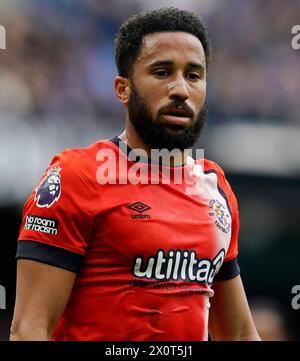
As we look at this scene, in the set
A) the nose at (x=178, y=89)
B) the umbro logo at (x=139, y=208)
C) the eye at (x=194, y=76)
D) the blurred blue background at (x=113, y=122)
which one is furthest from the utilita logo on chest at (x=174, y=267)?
the blurred blue background at (x=113, y=122)

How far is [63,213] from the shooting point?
3283 millimetres

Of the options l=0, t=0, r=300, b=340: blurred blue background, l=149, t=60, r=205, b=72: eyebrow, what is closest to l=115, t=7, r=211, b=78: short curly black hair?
l=149, t=60, r=205, b=72: eyebrow

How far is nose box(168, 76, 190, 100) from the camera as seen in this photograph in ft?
11.4

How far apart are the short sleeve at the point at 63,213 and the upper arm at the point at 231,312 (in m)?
0.89

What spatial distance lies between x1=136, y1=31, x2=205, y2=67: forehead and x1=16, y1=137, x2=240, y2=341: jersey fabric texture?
52 cm

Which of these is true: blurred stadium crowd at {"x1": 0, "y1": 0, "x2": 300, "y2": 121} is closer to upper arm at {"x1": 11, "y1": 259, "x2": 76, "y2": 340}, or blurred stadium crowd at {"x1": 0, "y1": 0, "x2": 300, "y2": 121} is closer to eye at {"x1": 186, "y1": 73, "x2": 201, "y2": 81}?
eye at {"x1": 186, "y1": 73, "x2": 201, "y2": 81}

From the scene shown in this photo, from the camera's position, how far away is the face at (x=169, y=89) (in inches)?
138

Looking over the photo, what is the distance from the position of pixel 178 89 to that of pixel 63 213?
76 centimetres

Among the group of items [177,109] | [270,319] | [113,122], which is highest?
[113,122]

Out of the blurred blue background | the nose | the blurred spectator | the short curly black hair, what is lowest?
the blurred spectator

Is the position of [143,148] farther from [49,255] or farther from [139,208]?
[49,255]

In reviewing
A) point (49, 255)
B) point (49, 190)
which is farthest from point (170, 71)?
point (49, 255)

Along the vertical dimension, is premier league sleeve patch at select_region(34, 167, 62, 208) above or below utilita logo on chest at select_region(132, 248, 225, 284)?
above

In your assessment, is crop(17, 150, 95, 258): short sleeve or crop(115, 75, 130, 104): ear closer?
crop(17, 150, 95, 258): short sleeve
